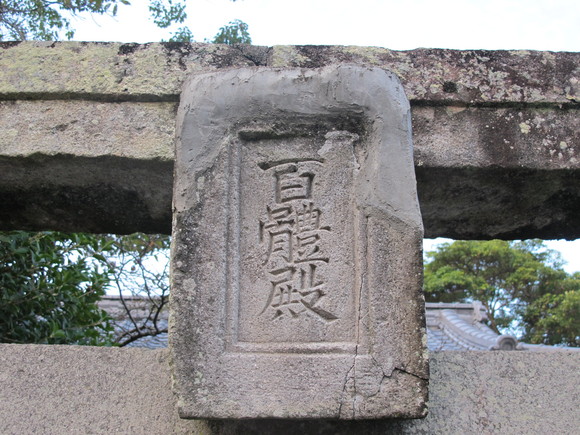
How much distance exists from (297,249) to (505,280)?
13270 millimetres

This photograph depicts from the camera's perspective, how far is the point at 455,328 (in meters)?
7.94

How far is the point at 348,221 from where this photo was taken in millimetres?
1466

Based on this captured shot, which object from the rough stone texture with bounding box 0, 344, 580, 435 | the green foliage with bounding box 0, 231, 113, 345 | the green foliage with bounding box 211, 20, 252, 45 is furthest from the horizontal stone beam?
the green foliage with bounding box 211, 20, 252, 45

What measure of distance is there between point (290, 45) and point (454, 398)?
3.66 feet

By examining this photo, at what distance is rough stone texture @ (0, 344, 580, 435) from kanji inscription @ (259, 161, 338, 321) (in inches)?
11.9

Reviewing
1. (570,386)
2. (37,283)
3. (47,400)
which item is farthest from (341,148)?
(37,283)

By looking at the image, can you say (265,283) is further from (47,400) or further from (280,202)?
(47,400)

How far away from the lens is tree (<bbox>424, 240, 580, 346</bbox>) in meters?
12.8

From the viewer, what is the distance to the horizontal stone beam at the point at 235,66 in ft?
5.38

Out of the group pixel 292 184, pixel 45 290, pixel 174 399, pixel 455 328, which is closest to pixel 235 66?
pixel 292 184

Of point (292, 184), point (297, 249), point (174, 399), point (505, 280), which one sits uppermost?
point (505, 280)

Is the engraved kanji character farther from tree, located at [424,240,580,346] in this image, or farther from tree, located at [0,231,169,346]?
tree, located at [424,240,580,346]

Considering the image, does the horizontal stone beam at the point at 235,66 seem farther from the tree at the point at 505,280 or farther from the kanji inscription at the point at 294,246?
the tree at the point at 505,280

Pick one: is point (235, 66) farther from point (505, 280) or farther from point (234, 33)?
point (505, 280)
